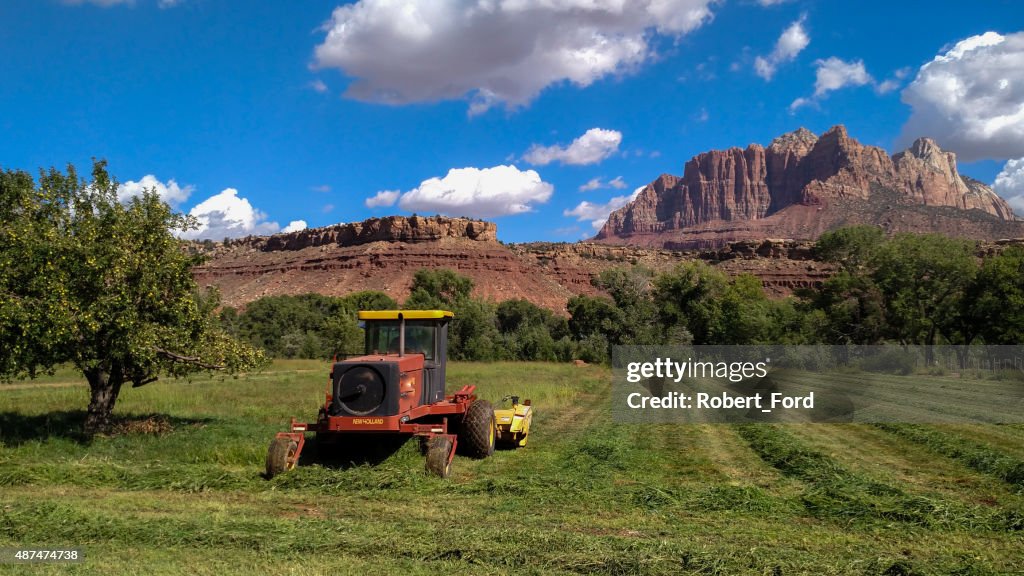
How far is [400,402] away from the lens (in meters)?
11.0

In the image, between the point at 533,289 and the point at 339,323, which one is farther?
the point at 533,289

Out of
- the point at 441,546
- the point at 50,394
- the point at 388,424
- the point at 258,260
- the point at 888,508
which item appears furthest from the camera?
the point at 258,260

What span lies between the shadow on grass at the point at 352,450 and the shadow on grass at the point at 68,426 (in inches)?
166

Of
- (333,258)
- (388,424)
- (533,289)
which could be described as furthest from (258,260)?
(388,424)

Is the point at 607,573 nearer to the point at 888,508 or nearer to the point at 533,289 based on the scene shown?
the point at 888,508

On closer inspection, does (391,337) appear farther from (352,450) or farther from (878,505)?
(878,505)

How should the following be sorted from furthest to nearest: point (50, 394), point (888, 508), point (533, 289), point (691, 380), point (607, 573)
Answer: point (533, 289) → point (691, 380) → point (50, 394) → point (888, 508) → point (607, 573)

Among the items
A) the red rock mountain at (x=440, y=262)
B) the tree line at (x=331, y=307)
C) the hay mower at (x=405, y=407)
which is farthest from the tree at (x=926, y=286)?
the red rock mountain at (x=440, y=262)

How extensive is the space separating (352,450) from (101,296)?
5.80 meters

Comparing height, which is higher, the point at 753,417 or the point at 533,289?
the point at 533,289

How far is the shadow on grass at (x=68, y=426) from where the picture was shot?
1366cm

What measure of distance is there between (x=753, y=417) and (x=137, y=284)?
16.6m

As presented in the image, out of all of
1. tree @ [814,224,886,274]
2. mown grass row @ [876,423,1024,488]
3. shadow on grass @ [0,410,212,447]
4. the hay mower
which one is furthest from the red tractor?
tree @ [814,224,886,274]

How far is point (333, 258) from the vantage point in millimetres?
114375
